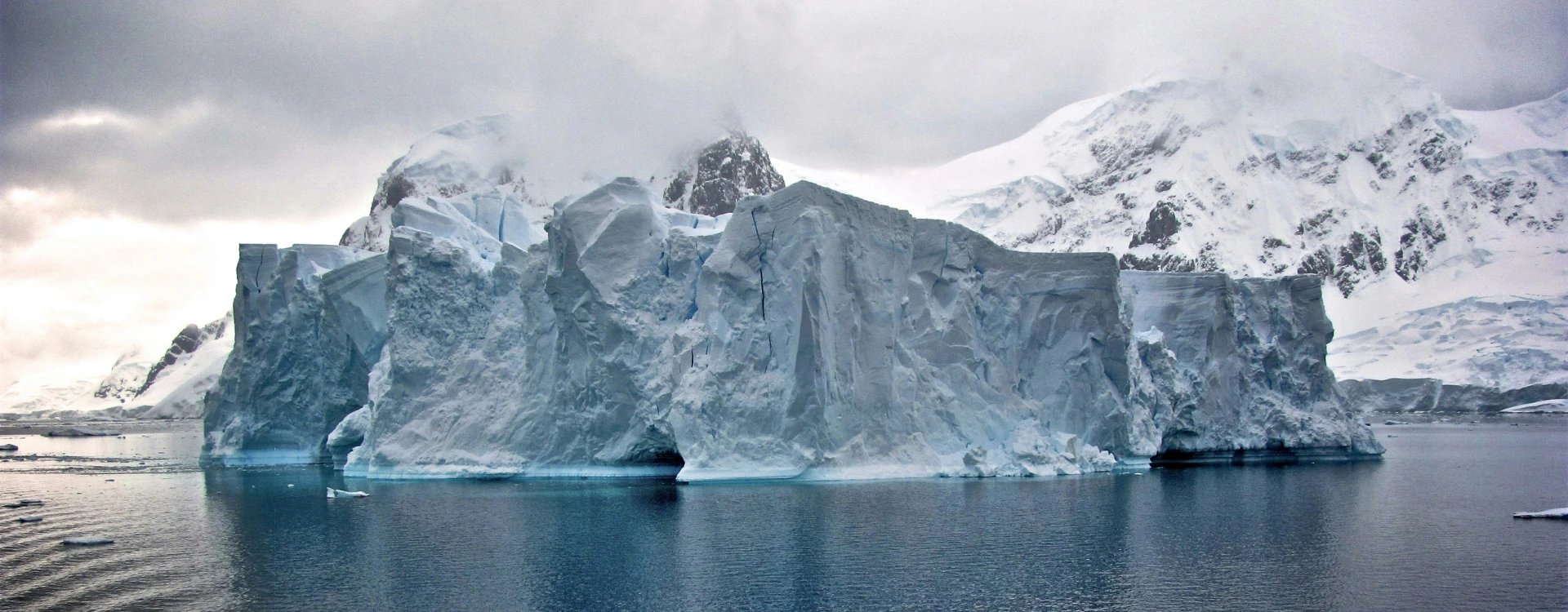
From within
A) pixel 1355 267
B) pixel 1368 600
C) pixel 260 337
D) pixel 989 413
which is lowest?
pixel 1368 600

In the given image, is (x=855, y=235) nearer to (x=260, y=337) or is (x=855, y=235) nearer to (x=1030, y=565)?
(x=1030, y=565)

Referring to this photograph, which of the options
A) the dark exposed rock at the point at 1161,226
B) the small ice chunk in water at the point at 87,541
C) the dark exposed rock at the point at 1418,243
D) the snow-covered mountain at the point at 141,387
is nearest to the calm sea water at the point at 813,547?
the small ice chunk in water at the point at 87,541

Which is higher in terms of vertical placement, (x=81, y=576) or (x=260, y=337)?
(x=260, y=337)

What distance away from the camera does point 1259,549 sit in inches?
738

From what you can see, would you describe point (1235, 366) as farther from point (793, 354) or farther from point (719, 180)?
point (719, 180)

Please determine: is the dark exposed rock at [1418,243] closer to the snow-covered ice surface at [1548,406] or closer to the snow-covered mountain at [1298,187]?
the snow-covered mountain at [1298,187]

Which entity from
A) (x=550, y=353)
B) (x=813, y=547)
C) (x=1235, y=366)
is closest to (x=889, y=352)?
(x=550, y=353)

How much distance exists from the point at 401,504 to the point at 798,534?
9770 mm

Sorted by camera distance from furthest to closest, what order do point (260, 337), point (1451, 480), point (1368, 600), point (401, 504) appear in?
point (260, 337), point (1451, 480), point (401, 504), point (1368, 600)

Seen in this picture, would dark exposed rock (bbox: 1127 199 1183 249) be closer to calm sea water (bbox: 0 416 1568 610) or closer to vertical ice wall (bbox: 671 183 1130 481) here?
vertical ice wall (bbox: 671 183 1130 481)

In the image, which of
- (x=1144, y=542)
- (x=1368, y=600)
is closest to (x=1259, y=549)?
(x=1144, y=542)

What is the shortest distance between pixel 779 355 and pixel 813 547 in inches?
391

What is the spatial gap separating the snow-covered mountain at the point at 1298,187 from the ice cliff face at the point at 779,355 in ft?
214

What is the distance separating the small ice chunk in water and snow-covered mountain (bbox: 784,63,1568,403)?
81652mm
